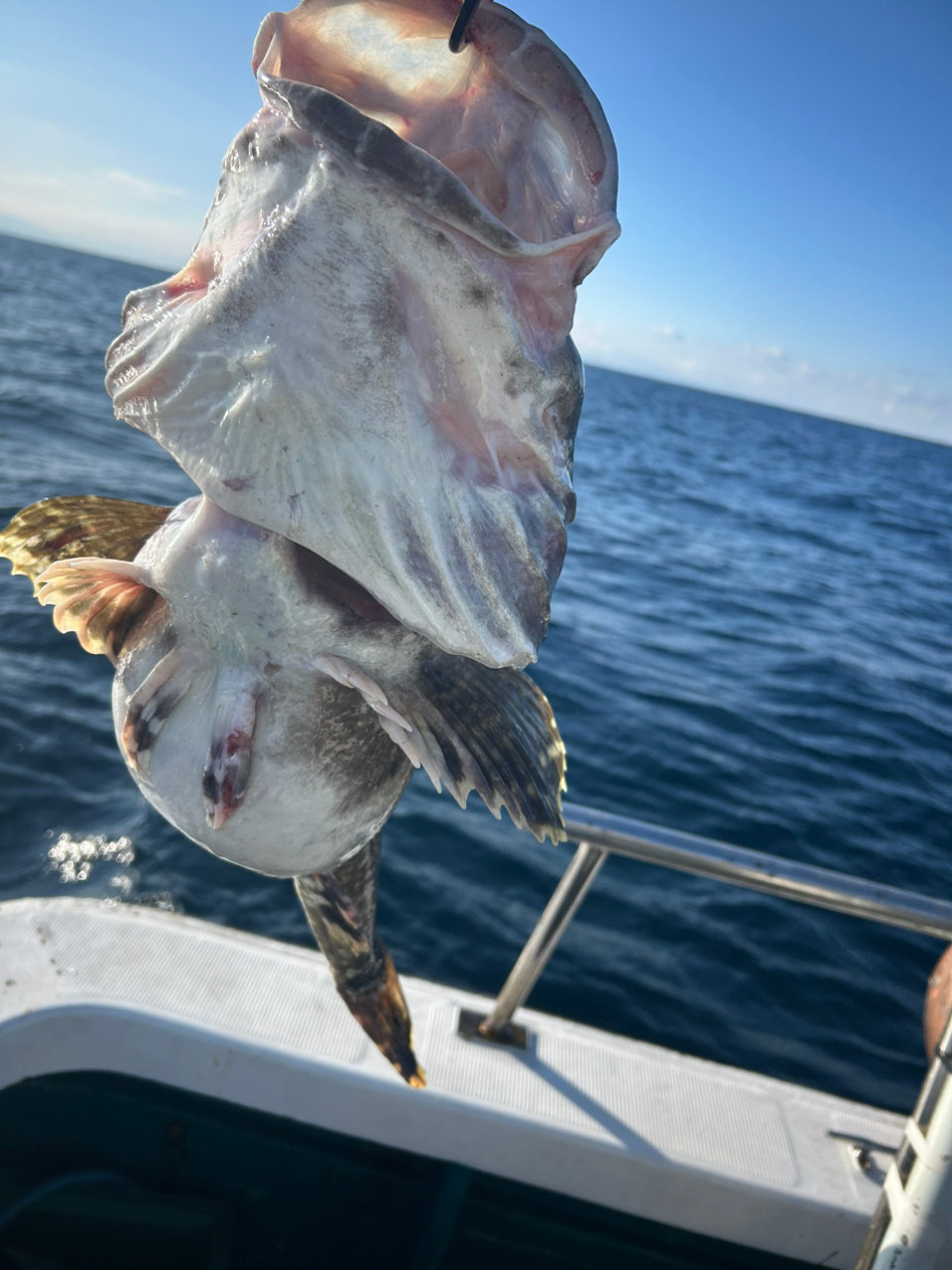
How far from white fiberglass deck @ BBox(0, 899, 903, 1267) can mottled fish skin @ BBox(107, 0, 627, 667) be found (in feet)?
8.00

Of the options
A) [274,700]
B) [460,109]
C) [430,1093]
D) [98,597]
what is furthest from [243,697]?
[430,1093]

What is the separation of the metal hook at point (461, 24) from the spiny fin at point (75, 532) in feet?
2.52

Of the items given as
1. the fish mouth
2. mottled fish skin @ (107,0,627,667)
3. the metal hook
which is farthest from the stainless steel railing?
the metal hook

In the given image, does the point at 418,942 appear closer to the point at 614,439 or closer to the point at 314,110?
the point at 314,110

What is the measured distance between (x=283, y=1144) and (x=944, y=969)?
238cm

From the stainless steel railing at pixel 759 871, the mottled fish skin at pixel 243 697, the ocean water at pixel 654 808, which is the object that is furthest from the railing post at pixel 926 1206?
the ocean water at pixel 654 808

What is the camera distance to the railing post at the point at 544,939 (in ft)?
9.93

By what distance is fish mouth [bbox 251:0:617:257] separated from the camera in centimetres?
83

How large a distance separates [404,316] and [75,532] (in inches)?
27.8

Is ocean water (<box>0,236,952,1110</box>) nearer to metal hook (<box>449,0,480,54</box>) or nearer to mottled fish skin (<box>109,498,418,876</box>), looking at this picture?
mottled fish skin (<box>109,498,418,876</box>)

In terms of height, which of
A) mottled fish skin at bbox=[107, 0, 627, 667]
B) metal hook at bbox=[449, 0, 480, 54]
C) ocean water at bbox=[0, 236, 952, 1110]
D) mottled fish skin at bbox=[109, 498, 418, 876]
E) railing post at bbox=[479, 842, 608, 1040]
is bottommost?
ocean water at bbox=[0, 236, 952, 1110]

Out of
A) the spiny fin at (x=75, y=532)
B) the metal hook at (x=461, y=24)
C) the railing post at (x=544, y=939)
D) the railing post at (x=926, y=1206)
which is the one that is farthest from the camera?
the railing post at (x=544, y=939)

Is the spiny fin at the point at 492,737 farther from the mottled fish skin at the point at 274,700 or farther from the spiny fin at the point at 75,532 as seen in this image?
the spiny fin at the point at 75,532

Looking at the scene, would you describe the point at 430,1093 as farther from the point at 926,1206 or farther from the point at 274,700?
the point at 274,700
